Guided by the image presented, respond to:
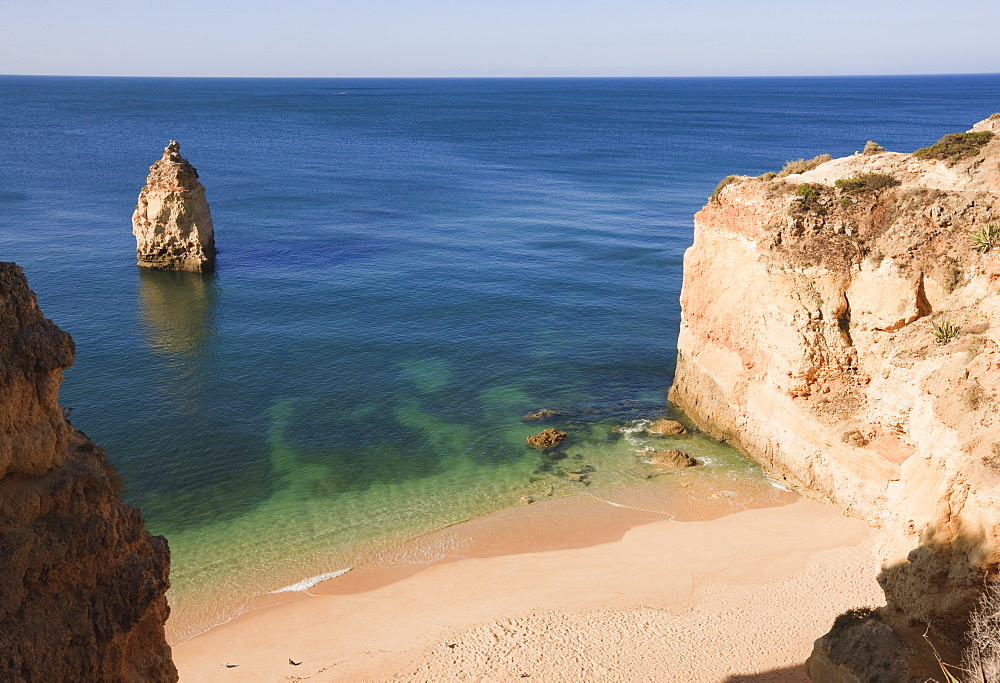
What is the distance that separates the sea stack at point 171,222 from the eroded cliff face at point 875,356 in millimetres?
39390

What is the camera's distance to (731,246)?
31.1m

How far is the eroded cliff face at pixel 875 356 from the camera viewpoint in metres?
16.1

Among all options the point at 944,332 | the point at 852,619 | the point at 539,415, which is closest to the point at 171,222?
the point at 539,415

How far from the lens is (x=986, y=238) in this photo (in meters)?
23.4

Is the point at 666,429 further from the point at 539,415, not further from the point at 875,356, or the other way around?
the point at 875,356

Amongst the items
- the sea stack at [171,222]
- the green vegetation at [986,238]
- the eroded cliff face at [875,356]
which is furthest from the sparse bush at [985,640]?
the sea stack at [171,222]

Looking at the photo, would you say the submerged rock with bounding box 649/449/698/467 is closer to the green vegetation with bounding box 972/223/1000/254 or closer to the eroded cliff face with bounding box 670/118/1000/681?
the eroded cliff face with bounding box 670/118/1000/681

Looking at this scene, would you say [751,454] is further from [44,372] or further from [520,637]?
[44,372]

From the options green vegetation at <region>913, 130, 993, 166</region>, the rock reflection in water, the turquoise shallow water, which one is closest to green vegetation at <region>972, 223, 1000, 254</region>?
green vegetation at <region>913, 130, 993, 166</region>

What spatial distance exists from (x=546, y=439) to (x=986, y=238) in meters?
18.1

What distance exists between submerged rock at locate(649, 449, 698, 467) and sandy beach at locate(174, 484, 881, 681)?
3.30 m

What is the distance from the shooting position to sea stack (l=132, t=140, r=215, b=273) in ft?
186

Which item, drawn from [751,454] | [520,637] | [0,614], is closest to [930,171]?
[751,454]

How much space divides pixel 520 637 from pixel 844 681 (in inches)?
342
